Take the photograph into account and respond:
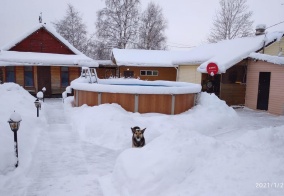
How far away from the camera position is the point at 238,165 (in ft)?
13.5

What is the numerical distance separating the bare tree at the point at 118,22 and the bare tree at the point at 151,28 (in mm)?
2881

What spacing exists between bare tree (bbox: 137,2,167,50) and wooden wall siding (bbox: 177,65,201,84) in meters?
17.1

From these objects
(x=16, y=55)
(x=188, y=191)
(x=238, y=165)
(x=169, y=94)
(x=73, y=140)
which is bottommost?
(x=73, y=140)

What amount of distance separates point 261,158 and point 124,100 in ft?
20.4

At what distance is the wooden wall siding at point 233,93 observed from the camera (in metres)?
16.7

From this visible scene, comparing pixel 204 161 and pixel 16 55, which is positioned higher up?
pixel 16 55

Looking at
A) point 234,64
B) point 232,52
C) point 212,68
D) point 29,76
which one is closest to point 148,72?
point 232,52

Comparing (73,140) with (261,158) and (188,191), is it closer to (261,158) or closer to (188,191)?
(188,191)

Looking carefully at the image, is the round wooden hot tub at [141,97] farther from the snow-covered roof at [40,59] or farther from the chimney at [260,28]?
the chimney at [260,28]

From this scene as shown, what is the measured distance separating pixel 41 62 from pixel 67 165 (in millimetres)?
13831

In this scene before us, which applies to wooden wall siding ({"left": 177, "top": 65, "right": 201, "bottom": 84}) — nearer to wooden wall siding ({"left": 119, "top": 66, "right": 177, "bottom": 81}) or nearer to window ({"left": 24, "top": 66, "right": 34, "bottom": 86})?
wooden wall siding ({"left": 119, "top": 66, "right": 177, "bottom": 81})

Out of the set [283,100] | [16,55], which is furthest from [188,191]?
[16,55]

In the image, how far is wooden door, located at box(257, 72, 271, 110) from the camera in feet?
48.5
